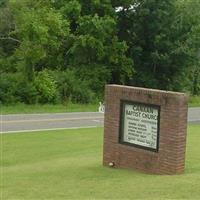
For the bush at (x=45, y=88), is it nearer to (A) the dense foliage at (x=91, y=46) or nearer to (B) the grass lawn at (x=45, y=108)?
(A) the dense foliage at (x=91, y=46)

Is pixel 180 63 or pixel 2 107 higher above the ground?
pixel 180 63

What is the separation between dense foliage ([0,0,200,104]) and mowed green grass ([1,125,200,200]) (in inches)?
602

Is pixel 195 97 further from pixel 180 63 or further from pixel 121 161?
pixel 121 161

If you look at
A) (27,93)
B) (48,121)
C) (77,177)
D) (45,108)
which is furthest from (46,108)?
(77,177)

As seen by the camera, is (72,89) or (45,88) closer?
(45,88)

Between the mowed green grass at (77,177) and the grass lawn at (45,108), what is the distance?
40.3 feet

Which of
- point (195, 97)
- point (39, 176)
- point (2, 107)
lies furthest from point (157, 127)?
point (195, 97)

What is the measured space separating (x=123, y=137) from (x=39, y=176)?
207 cm

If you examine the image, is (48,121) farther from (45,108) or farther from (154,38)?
(154,38)

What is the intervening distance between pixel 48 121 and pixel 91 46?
12166 millimetres

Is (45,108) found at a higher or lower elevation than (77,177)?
lower

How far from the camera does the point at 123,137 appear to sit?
42.1 feet

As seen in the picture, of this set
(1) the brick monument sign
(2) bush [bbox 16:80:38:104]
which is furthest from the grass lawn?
(1) the brick monument sign

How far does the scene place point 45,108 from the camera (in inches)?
1296
